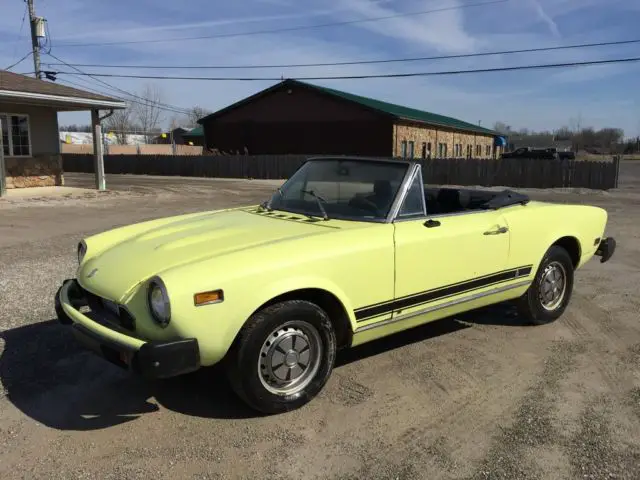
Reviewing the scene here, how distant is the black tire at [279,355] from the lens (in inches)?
124

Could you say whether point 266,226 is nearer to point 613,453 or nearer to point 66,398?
point 66,398

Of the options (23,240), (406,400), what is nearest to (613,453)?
(406,400)

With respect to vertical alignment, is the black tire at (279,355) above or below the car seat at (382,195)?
below

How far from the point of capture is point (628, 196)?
20.2 metres

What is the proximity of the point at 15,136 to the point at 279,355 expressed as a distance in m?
18.4

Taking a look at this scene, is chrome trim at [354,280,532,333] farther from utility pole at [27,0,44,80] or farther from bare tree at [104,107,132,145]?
bare tree at [104,107,132,145]

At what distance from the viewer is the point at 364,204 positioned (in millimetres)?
4164

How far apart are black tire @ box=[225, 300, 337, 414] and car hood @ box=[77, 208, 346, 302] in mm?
479

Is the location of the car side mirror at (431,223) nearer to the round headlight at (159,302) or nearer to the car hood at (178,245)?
the car hood at (178,245)

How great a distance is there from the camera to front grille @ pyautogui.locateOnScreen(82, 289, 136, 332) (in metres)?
3.17

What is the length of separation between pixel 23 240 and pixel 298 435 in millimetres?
7953

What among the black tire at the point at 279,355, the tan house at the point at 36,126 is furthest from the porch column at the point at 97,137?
the black tire at the point at 279,355

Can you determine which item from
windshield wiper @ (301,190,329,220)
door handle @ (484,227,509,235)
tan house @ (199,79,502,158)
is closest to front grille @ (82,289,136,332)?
windshield wiper @ (301,190,329,220)

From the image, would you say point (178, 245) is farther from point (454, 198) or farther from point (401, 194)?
point (454, 198)
